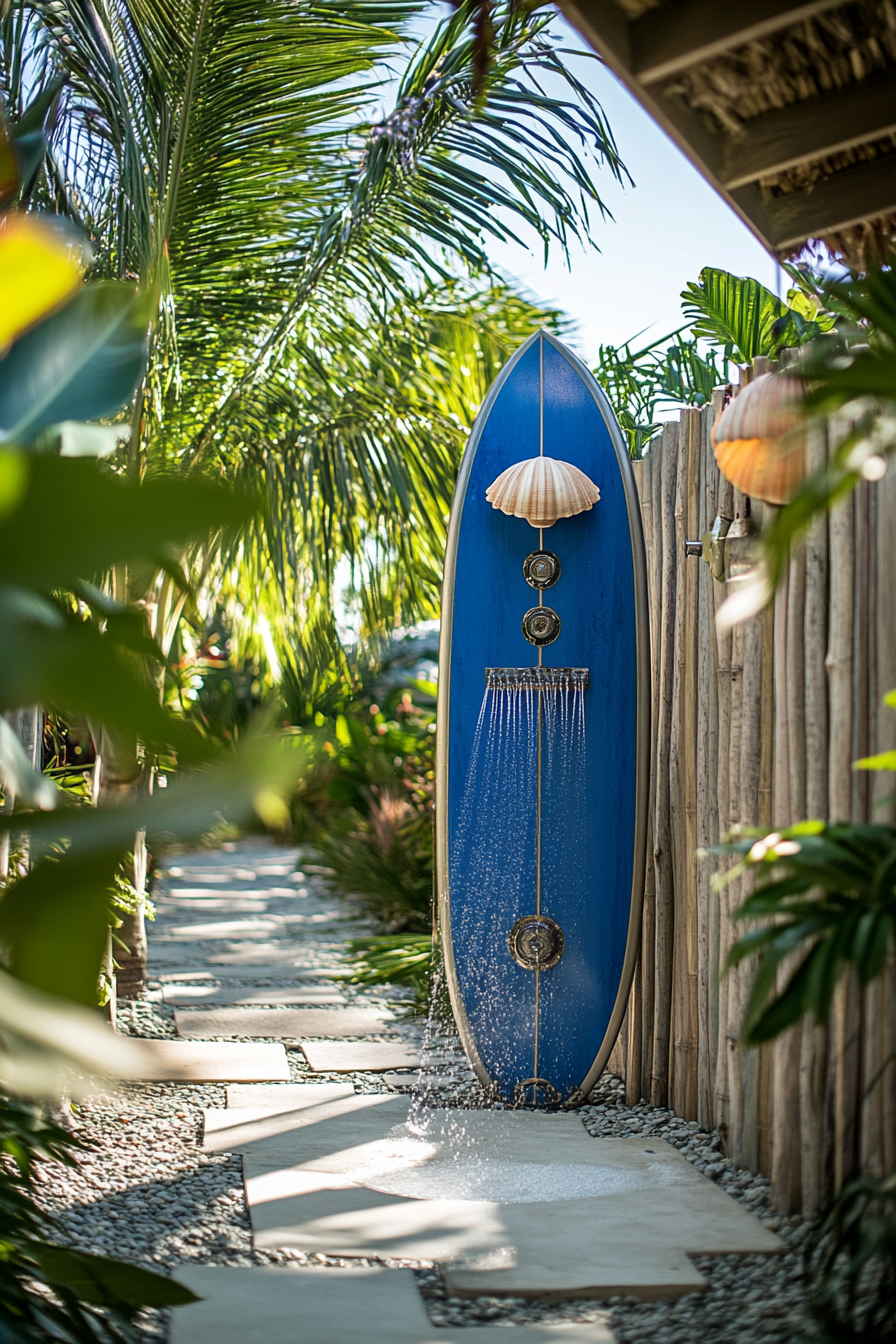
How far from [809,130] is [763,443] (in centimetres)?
62

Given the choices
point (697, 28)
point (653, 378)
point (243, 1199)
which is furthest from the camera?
point (653, 378)

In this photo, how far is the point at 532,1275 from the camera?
228 centimetres

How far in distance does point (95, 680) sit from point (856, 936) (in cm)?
122

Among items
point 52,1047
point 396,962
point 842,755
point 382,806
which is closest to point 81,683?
point 52,1047

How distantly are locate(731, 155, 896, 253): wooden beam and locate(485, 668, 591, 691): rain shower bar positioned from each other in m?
1.42

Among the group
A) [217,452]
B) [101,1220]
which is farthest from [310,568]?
[101,1220]

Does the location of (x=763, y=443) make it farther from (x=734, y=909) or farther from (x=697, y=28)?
→ (x=734, y=909)

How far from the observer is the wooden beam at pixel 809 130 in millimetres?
2275

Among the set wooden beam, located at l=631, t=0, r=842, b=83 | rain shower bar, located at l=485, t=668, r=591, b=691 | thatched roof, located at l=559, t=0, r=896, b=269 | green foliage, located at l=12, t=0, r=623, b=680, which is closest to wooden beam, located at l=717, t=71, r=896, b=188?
thatched roof, located at l=559, t=0, r=896, b=269

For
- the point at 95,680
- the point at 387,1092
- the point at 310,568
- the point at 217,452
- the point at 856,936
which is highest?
the point at 217,452

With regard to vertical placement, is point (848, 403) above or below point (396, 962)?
above

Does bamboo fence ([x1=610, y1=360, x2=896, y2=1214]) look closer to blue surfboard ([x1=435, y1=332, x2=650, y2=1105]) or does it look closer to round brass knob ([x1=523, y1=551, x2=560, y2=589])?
blue surfboard ([x1=435, y1=332, x2=650, y2=1105])

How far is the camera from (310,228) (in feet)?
15.7

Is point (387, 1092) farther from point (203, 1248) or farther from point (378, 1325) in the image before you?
point (378, 1325)
